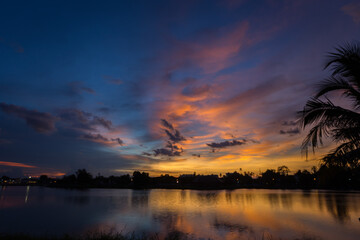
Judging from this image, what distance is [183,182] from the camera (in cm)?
17300

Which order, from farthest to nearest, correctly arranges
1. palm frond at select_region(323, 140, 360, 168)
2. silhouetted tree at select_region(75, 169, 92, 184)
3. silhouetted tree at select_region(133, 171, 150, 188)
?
silhouetted tree at select_region(75, 169, 92, 184)
silhouetted tree at select_region(133, 171, 150, 188)
palm frond at select_region(323, 140, 360, 168)

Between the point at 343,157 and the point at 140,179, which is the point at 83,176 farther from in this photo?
the point at 343,157

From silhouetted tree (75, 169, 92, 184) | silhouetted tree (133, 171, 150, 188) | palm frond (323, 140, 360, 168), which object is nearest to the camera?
palm frond (323, 140, 360, 168)

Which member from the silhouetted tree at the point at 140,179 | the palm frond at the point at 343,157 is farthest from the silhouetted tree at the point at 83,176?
the palm frond at the point at 343,157

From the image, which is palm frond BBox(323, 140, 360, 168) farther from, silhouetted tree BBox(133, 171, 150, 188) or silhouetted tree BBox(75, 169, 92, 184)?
silhouetted tree BBox(75, 169, 92, 184)

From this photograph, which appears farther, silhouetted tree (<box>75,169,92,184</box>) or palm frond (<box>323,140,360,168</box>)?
silhouetted tree (<box>75,169,92,184</box>)

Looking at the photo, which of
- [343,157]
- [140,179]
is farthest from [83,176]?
[343,157]

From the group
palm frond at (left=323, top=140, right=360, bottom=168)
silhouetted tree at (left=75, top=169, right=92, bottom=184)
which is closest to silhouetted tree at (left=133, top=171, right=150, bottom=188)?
silhouetted tree at (left=75, top=169, right=92, bottom=184)

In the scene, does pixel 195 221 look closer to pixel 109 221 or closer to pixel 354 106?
pixel 109 221

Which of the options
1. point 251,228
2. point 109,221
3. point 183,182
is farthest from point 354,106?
point 183,182

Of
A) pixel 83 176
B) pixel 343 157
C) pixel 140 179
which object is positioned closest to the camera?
pixel 343 157

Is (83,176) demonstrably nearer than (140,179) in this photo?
A: No

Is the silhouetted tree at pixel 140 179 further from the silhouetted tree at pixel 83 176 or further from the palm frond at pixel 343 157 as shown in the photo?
the palm frond at pixel 343 157

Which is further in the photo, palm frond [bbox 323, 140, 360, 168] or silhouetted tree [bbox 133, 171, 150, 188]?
silhouetted tree [bbox 133, 171, 150, 188]
